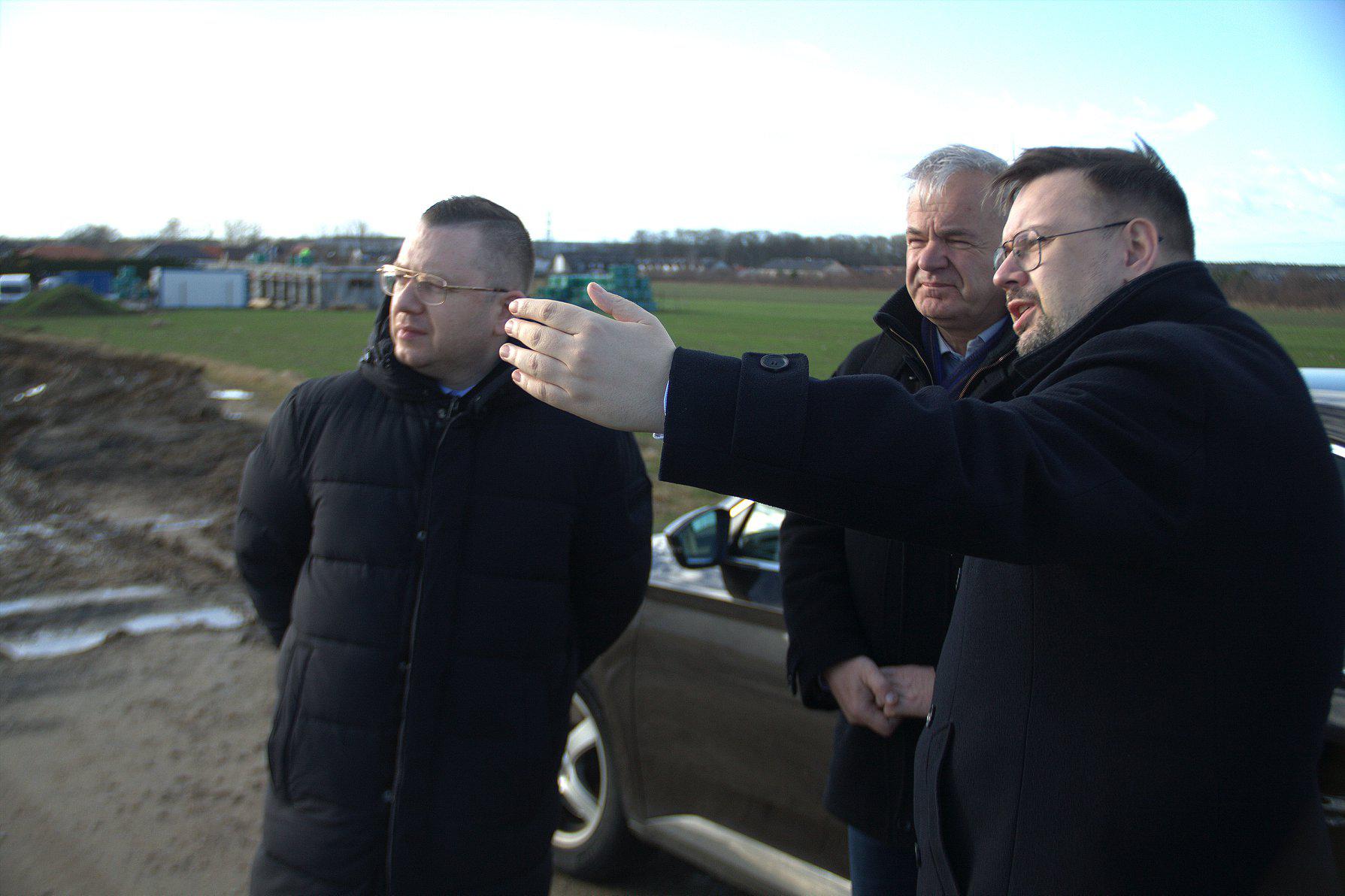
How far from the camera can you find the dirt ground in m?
3.60

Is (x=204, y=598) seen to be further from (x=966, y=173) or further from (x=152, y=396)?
(x=152, y=396)

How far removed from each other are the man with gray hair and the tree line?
79 cm

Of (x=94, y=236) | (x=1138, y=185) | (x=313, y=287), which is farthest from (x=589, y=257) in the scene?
(x=313, y=287)

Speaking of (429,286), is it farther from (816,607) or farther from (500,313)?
(816,607)

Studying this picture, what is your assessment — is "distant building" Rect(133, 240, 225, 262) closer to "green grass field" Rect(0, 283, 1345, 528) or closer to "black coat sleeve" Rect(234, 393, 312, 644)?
"green grass field" Rect(0, 283, 1345, 528)

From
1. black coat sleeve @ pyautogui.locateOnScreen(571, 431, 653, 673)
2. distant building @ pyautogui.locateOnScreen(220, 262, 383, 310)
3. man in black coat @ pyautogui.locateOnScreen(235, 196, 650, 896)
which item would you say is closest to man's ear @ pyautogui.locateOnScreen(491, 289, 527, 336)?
man in black coat @ pyautogui.locateOnScreen(235, 196, 650, 896)

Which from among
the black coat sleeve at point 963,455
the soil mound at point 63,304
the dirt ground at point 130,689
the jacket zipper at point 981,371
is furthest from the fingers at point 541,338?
the soil mound at point 63,304

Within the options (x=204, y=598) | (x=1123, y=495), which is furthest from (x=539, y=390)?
(x=204, y=598)

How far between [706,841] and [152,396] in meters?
14.5

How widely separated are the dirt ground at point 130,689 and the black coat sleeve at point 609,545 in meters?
1.53

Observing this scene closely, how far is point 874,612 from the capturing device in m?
2.27

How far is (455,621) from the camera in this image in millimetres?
2268

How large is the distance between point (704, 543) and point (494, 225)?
1181mm

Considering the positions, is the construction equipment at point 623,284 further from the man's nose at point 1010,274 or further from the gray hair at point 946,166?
the man's nose at point 1010,274
